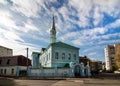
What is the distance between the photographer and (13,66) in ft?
152

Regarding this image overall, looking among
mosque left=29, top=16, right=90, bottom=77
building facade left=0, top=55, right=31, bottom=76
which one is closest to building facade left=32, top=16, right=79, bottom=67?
mosque left=29, top=16, right=90, bottom=77

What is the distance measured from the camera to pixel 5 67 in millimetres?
48656

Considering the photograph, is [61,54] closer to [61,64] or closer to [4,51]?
[61,64]

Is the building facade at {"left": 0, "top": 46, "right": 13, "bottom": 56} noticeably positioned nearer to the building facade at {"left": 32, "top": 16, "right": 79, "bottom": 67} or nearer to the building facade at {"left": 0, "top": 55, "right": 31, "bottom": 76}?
the building facade at {"left": 0, "top": 55, "right": 31, "bottom": 76}

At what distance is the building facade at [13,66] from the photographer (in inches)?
1743

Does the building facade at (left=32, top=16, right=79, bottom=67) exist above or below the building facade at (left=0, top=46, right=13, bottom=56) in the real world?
below

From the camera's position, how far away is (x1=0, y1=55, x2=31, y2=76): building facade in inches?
1743

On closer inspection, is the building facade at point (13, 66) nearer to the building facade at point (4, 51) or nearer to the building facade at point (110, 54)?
the building facade at point (4, 51)

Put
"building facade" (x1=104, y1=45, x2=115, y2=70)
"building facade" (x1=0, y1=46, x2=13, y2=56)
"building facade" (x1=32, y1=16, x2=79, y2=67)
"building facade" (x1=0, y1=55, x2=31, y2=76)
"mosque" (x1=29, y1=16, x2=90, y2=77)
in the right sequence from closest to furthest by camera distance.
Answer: "mosque" (x1=29, y1=16, x2=90, y2=77) → "building facade" (x1=32, y1=16, x2=79, y2=67) → "building facade" (x1=0, y1=55, x2=31, y2=76) → "building facade" (x1=0, y1=46, x2=13, y2=56) → "building facade" (x1=104, y1=45, x2=115, y2=70)

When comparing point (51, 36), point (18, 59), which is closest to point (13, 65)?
point (18, 59)

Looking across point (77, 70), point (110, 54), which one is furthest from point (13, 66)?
point (110, 54)

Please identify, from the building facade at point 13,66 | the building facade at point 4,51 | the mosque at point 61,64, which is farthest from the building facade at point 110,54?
the building facade at point 13,66

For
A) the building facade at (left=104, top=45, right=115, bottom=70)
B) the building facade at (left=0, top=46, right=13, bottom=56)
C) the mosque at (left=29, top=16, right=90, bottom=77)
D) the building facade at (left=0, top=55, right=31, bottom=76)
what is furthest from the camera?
the building facade at (left=104, top=45, right=115, bottom=70)

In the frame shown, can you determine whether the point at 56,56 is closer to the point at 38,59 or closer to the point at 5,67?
the point at 5,67
